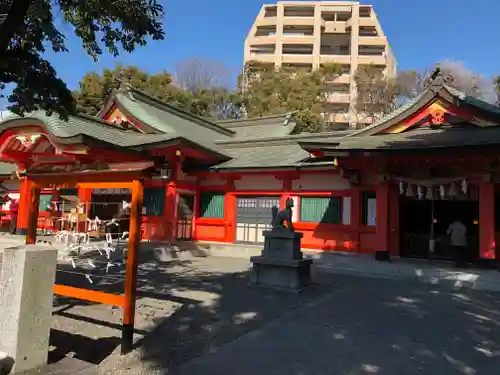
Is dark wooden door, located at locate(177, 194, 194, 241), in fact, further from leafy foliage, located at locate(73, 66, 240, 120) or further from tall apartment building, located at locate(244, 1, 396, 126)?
tall apartment building, located at locate(244, 1, 396, 126)

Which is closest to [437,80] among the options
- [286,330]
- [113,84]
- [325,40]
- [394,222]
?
[394,222]

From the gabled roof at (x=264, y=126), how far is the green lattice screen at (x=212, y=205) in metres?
5.75

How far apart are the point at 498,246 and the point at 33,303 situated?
12.2 meters

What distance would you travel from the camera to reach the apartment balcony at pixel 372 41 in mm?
53406

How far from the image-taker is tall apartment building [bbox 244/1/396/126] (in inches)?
2119

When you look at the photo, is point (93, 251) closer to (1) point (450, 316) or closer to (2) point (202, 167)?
(2) point (202, 167)

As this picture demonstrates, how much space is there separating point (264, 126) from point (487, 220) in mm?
13832

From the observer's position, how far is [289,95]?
34406 millimetres

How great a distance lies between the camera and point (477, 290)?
932 cm

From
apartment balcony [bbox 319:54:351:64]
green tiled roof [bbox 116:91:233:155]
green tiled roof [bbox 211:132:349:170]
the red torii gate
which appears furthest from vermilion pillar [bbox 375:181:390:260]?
apartment balcony [bbox 319:54:351:64]

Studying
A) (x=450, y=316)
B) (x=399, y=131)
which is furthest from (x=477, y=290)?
(x=399, y=131)

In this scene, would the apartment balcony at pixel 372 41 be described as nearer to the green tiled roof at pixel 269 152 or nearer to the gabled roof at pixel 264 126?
the gabled roof at pixel 264 126

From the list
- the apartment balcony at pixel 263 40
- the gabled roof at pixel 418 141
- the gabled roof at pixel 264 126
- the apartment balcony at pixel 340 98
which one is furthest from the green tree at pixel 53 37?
the apartment balcony at pixel 263 40

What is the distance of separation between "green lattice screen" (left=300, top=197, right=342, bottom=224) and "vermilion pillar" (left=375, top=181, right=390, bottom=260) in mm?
1794
